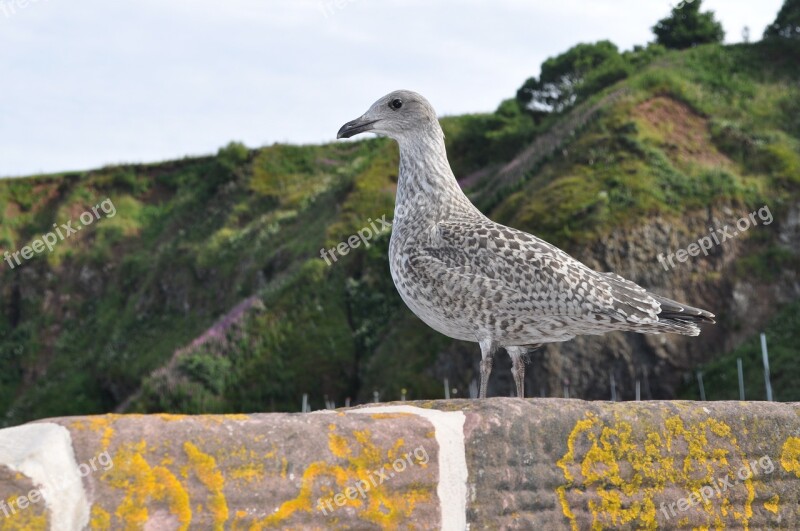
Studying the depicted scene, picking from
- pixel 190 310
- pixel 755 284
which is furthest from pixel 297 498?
pixel 190 310

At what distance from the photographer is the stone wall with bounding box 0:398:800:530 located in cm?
287

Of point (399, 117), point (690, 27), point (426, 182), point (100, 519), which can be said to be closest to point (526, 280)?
point (426, 182)

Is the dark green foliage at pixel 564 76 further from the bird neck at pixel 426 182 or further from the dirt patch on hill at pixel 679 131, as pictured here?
the bird neck at pixel 426 182

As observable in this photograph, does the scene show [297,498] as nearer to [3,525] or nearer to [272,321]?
[3,525]

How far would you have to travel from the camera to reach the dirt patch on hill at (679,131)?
98.6 ft

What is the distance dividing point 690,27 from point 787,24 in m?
5.11

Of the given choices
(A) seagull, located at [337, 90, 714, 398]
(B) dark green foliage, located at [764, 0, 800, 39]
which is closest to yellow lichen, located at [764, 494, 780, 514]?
(A) seagull, located at [337, 90, 714, 398]

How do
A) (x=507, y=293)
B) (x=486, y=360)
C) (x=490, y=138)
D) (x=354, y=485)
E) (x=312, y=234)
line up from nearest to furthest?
(x=354, y=485)
(x=486, y=360)
(x=507, y=293)
(x=312, y=234)
(x=490, y=138)

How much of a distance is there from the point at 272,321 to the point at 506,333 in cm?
2705

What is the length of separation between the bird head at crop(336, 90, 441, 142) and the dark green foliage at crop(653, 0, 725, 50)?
4204cm

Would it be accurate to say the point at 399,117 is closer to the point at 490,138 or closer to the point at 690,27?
the point at 490,138

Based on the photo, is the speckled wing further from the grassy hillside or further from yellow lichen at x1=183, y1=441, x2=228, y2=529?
the grassy hillside

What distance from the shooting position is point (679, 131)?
31438 mm

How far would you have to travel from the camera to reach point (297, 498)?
3.16 m
